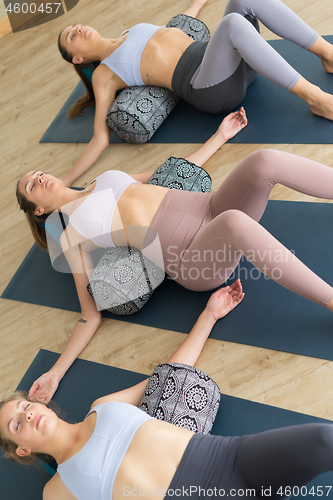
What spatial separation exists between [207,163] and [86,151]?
0.78 metres

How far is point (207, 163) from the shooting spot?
7.70 feet

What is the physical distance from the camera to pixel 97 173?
266 cm

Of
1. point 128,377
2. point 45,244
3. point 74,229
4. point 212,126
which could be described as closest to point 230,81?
point 212,126

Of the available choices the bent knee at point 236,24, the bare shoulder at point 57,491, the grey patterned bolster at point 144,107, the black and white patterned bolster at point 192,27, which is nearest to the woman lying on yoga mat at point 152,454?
the bare shoulder at point 57,491

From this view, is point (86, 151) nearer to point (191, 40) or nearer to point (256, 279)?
point (191, 40)

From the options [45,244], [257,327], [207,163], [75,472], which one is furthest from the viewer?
[207,163]

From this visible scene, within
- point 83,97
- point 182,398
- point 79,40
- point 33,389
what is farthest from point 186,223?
point 83,97

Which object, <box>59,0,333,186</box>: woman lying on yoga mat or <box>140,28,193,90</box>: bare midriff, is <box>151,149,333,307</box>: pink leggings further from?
<box>140,28,193,90</box>: bare midriff

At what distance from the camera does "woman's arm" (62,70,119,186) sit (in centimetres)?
252

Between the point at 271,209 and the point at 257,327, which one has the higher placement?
the point at 271,209

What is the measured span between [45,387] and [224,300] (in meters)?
0.89

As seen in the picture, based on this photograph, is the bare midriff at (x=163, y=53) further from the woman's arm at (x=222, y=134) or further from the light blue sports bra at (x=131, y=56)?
the woman's arm at (x=222, y=134)

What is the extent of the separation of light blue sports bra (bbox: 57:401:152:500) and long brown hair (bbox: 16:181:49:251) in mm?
1019

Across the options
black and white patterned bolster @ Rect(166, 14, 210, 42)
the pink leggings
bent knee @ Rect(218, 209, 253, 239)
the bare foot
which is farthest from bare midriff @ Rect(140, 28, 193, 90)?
bent knee @ Rect(218, 209, 253, 239)
